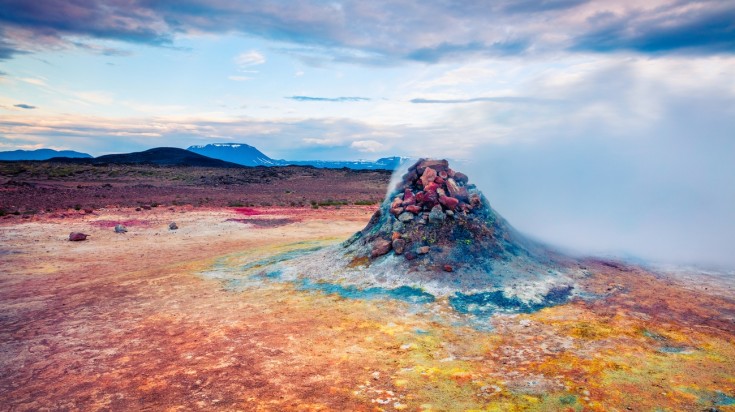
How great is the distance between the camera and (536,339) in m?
Answer: 7.04

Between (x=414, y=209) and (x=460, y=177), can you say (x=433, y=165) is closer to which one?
(x=460, y=177)

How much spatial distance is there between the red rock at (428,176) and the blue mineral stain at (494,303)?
12.7 feet

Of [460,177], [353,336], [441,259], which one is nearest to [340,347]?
[353,336]

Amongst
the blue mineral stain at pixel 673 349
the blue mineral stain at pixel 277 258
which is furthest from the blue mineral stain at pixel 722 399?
the blue mineral stain at pixel 277 258

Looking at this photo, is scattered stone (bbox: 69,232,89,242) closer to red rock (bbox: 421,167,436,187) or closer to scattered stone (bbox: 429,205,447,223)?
red rock (bbox: 421,167,436,187)

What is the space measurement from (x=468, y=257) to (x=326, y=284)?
3.36m

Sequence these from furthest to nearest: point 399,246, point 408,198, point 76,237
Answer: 1. point 76,237
2. point 408,198
3. point 399,246

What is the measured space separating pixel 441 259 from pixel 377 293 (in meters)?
1.82

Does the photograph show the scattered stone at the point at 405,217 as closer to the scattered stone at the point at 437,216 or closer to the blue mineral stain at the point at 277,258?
the scattered stone at the point at 437,216

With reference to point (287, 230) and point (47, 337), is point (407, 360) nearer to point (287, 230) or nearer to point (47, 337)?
point (47, 337)

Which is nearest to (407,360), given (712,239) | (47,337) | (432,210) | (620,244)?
(432,210)

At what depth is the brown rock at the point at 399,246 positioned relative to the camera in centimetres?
1050

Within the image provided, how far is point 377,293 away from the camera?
927 centimetres

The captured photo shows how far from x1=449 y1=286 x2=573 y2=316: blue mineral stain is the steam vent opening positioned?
0.06ft
